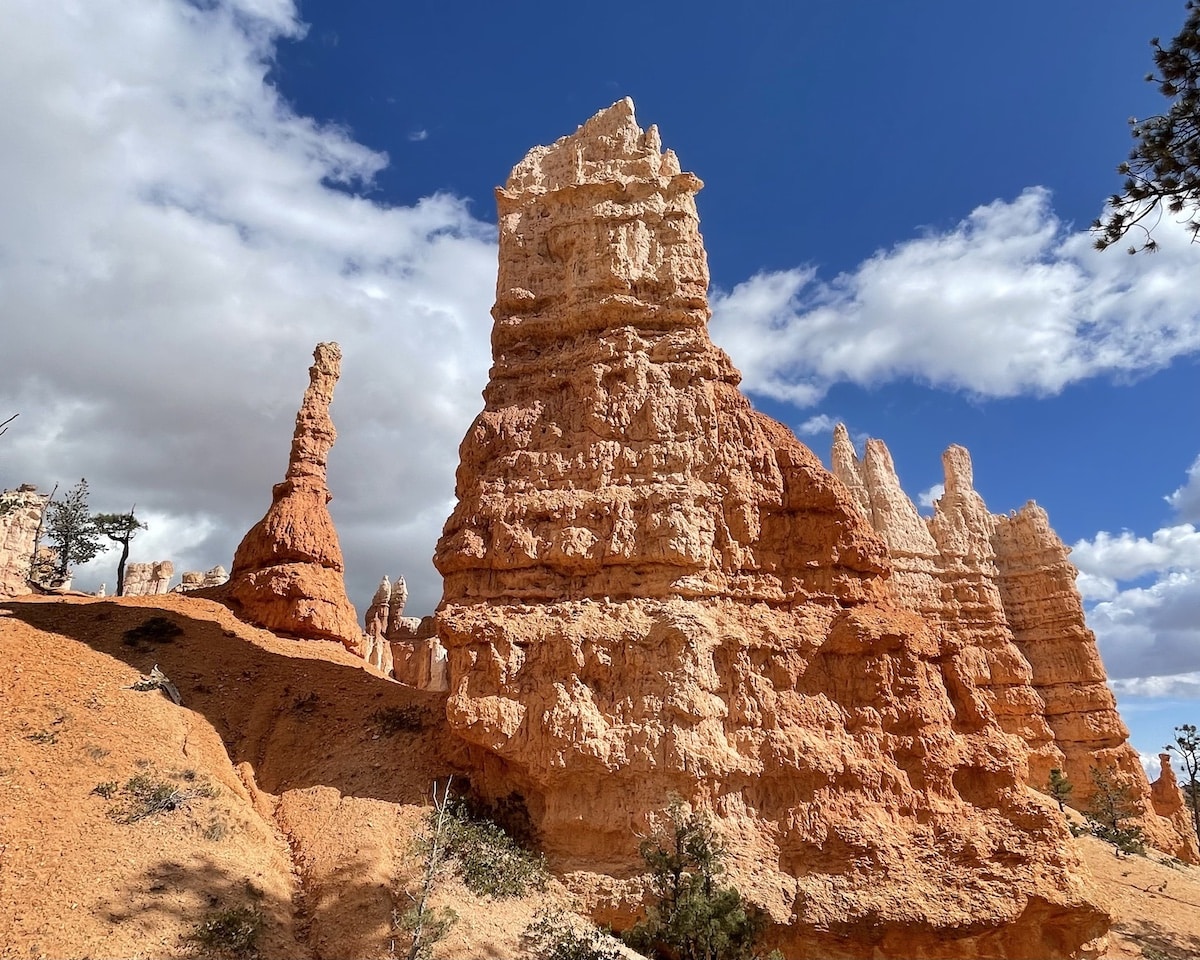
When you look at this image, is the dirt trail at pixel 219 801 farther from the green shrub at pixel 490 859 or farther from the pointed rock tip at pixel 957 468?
the pointed rock tip at pixel 957 468

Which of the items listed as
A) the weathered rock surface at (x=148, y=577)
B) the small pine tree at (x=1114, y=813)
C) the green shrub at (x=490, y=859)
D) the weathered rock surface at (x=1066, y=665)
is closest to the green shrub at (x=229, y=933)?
the green shrub at (x=490, y=859)

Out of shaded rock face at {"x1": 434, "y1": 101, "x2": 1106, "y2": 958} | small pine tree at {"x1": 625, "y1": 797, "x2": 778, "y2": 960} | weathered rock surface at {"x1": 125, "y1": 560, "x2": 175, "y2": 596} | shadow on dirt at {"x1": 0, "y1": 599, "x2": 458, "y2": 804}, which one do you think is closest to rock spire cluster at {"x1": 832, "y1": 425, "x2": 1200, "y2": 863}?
shaded rock face at {"x1": 434, "y1": 101, "x2": 1106, "y2": 958}

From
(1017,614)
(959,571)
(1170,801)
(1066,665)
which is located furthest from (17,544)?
(1170,801)

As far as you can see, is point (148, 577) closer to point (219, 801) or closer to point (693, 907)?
point (219, 801)

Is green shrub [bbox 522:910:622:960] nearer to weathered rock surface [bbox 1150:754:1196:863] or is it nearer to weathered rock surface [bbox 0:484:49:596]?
weathered rock surface [bbox 0:484:49:596]

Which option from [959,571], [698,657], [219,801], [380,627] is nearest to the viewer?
[219,801]

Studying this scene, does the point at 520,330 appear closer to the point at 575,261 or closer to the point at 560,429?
the point at 575,261

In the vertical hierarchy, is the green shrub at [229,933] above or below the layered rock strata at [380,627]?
below

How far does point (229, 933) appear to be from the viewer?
10.9 meters

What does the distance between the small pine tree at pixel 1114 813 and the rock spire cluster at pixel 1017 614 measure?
0.70 meters

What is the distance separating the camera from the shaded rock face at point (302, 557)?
80.3ft

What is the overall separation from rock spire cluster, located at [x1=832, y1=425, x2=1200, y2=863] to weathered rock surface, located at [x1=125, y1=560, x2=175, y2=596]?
45.2 metres

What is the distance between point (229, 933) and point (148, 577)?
4749cm

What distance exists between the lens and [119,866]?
460 inches
